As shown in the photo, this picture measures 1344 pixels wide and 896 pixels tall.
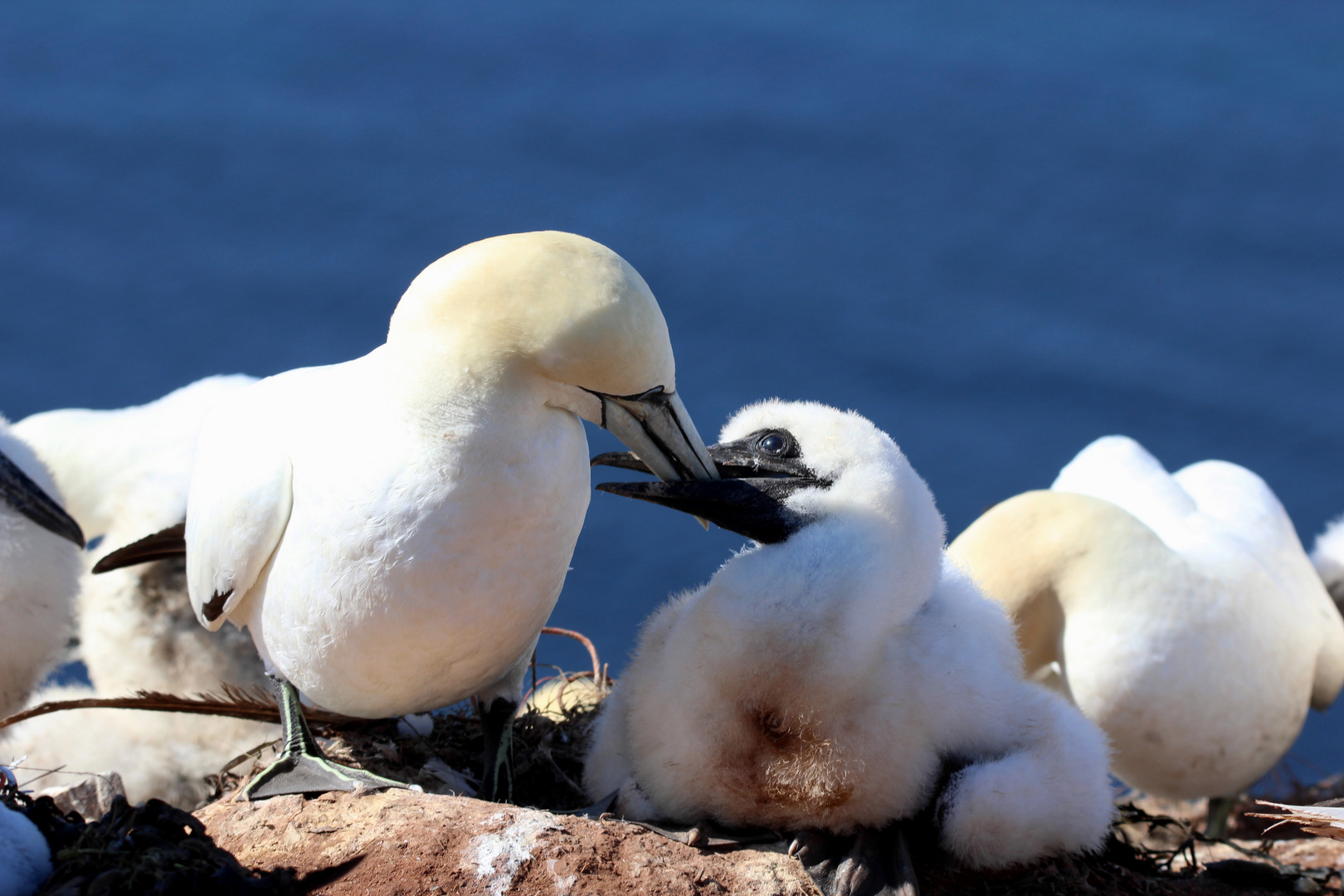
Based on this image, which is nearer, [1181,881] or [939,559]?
[939,559]

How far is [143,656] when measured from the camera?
3732 millimetres

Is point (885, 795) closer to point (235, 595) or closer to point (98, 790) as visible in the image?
A: point (235, 595)

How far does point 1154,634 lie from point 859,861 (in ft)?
5.63

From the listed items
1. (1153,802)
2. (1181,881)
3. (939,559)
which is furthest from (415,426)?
(1153,802)

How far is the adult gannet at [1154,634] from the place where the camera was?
391 centimetres

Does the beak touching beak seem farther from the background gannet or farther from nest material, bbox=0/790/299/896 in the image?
the background gannet

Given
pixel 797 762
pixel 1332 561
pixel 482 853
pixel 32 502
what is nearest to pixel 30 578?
pixel 32 502

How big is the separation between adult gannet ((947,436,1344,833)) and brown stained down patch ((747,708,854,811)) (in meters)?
1.33

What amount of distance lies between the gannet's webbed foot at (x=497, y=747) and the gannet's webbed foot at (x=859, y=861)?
2.27 feet

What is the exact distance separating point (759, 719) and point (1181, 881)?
41.8 inches

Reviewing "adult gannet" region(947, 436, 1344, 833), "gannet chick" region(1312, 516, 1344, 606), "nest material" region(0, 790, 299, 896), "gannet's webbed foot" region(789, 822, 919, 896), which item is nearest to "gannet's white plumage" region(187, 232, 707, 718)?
"nest material" region(0, 790, 299, 896)

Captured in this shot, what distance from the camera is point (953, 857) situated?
2.60 metres

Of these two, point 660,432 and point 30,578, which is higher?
point 660,432

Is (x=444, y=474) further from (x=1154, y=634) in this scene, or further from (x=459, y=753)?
(x=1154, y=634)
